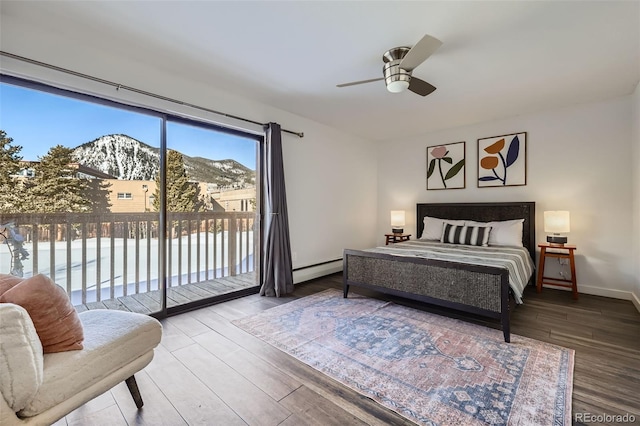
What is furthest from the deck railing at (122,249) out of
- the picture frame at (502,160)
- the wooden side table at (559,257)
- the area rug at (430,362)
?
the wooden side table at (559,257)

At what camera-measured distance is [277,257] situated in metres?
3.48

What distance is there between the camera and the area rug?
150 cm

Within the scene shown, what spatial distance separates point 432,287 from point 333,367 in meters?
1.34

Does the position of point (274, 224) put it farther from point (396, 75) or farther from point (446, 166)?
point (446, 166)

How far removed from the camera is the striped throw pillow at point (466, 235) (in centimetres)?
376

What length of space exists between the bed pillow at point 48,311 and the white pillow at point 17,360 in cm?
10

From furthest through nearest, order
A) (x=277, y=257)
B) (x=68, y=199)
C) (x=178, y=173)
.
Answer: (x=277, y=257), (x=178, y=173), (x=68, y=199)

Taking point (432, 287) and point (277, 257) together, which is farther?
point (277, 257)

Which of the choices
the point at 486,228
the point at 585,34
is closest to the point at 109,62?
the point at 585,34

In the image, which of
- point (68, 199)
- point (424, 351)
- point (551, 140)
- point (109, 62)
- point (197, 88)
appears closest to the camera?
point (424, 351)

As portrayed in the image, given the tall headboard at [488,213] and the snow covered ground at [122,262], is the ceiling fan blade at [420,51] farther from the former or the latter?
the snow covered ground at [122,262]

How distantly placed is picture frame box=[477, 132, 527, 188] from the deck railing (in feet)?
11.7

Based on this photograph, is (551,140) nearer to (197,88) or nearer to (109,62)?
(197,88)

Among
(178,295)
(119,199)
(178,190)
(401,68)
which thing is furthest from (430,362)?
(119,199)
